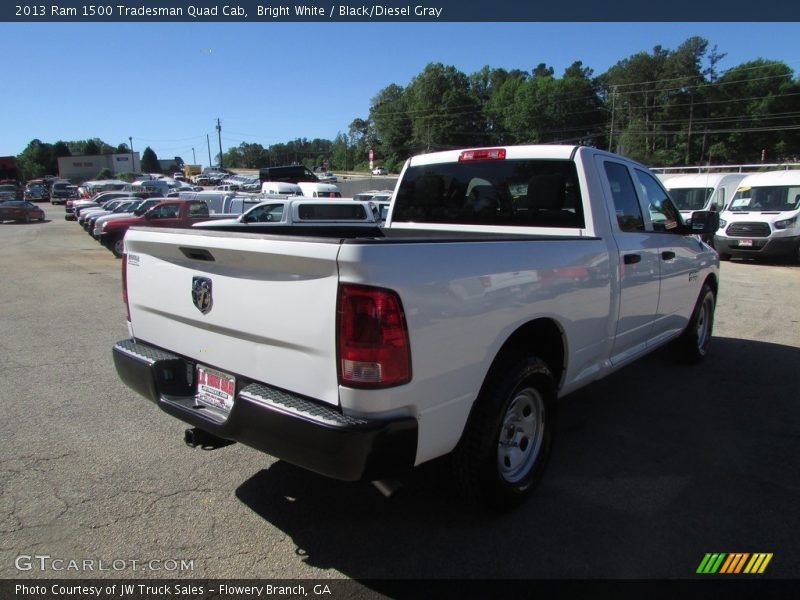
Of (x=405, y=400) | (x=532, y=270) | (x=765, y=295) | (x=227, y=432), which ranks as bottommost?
(x=765, y=295)

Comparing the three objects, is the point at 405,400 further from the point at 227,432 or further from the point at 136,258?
the point at 136,258

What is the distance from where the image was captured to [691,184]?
18484 mm

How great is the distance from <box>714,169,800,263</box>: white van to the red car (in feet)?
116

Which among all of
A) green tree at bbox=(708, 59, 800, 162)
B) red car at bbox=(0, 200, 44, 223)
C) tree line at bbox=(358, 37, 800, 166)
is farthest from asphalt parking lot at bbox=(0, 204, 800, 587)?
green tree at bbox=(708, 59, 800, 162)

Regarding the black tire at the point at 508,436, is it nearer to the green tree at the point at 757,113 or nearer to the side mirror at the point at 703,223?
the side mirror at the point at 703,223

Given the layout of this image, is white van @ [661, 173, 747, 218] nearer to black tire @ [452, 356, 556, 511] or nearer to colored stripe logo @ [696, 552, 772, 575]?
black tire @ [452, 356, 556, 511]

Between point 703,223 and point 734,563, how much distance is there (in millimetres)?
3252

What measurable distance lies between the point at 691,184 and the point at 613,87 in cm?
9631

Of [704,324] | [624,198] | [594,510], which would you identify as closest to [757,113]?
[704,324]

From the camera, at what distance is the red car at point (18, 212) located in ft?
104

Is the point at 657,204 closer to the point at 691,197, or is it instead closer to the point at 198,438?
the point at 198,438

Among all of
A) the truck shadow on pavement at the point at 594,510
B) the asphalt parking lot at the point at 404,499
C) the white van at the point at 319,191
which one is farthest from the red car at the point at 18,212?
the truck shadow on pavement at the point at 594,510

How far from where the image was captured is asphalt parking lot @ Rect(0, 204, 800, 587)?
103 inches

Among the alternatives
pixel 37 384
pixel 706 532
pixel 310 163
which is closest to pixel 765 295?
pixel 706 532
